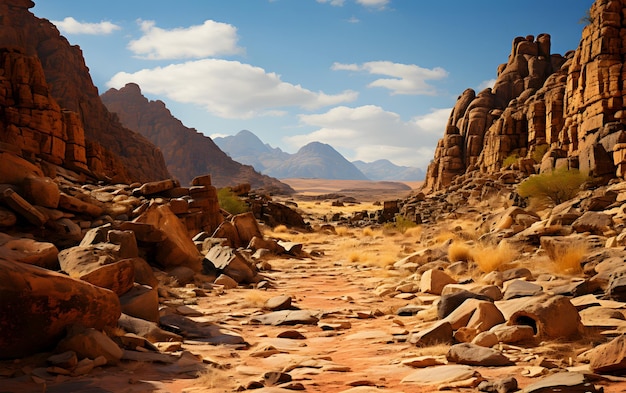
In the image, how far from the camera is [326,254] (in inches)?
888

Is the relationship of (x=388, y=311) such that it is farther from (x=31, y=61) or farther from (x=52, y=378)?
Result: (x=31, y=61)

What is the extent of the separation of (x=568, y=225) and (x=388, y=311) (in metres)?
6.38

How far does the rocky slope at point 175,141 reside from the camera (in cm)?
14638

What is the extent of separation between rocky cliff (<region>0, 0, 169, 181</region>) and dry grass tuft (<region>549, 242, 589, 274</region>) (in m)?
22.9

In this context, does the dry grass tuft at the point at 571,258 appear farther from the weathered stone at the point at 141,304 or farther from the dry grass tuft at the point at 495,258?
the weathered stone at the point at 141,304

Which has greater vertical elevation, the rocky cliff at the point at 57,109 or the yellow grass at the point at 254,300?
the rocky cliff at the point at 57,109

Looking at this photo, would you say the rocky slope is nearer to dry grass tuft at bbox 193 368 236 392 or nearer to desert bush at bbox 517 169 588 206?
desert bush at bbox 517 169 588 206

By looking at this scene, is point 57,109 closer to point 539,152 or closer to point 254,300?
point 254,300

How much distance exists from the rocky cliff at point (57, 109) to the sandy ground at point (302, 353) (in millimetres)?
18955

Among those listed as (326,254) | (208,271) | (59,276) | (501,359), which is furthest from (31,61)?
(501,359)

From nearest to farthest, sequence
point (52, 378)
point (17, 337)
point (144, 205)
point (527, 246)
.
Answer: point (52, 378) → point (17, 337) → point (527, 246) → point (144, 205)

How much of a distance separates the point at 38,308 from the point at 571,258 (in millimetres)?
9038

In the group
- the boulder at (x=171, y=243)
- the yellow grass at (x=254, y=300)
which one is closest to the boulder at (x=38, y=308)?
the yellow grass at (x=254, y=300)

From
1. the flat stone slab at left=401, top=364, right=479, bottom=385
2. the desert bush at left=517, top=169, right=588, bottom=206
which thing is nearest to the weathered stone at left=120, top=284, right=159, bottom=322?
the flat stone slab at left=401, top=364, right=479, bottom=385
